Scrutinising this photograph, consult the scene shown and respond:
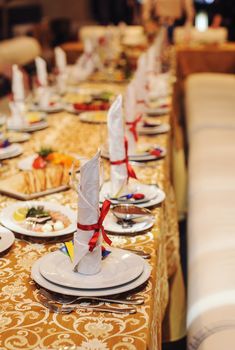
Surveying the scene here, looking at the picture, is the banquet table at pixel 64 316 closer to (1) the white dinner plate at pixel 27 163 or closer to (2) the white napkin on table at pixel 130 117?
(1) the white dinner plate at pixel 27 163

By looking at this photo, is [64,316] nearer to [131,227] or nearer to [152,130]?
[131,227]

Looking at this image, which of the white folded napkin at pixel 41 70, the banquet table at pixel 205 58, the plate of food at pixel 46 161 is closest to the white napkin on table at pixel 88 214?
the plate of food at pixel 46 161

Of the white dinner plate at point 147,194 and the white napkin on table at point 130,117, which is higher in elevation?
Answer: the white napkin on table at point 130,117

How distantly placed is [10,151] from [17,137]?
0.89 ft

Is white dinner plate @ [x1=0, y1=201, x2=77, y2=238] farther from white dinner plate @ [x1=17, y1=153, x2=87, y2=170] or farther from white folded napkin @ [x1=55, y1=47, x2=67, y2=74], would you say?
white folded napkin @ [x1=55, y1=47, x2=67, y2=74]

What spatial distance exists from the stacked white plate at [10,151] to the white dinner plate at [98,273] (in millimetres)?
920

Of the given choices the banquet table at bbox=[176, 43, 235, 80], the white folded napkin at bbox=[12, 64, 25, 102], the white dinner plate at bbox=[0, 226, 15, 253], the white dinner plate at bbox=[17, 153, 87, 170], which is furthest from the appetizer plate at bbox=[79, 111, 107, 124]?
the banquet table at bbox=[176, 43, 235, 80]

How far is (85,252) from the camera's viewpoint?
1281mm

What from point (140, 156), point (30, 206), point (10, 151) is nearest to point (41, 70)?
point (10, 151)

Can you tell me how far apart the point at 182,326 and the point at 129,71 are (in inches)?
97.7

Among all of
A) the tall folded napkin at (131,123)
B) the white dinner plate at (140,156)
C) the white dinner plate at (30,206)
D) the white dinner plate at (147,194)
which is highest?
the tall folded napkin at (131,123)

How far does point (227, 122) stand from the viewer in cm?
373

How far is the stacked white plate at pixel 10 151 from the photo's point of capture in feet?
7.24

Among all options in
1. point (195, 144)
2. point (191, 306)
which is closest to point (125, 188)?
point (191, 306)
